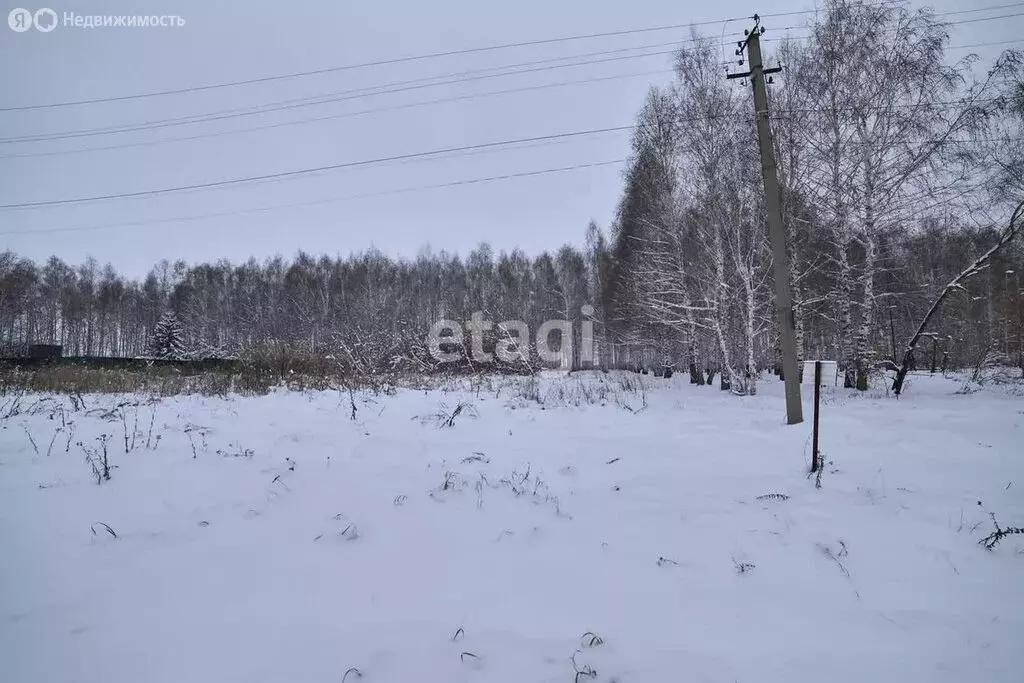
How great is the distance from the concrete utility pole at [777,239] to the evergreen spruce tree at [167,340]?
34.8 meters

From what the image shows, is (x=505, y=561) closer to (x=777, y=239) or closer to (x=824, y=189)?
(x=777, y=239)

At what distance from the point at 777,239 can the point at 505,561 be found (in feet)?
19.9

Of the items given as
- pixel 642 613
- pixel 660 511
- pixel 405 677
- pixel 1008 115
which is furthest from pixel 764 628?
Result: pixel 1008 115

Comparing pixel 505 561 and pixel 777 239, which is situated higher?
pixel 777 239

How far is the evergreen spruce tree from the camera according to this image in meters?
30.9

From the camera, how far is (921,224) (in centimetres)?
1034

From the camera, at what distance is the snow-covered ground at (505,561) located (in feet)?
6.05

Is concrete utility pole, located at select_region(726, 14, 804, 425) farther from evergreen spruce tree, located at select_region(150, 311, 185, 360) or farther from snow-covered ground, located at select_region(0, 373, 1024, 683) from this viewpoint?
evergreen spruce tree, located at select_region(150, 311, 185, 360)

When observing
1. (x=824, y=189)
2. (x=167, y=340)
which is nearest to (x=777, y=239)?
(x=824, y=189)

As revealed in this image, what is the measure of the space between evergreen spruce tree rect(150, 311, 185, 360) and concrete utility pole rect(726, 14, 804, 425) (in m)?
34.8

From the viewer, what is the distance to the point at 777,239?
6.53m

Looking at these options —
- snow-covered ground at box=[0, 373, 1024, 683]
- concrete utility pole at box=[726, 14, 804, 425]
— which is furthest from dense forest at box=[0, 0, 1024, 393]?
snow-covered ground at box=[0, 373, 1024, 683]

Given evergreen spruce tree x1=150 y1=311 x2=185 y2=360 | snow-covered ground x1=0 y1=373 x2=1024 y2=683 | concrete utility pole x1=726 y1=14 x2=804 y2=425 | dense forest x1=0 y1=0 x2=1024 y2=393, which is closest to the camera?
snow-covered ground x1=0 y1=373 x2=1024 y2=683

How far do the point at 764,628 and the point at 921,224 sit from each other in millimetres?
12187
